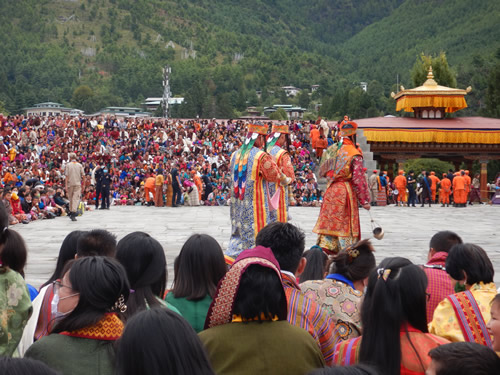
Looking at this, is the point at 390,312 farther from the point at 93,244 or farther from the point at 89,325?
the point at 93,244

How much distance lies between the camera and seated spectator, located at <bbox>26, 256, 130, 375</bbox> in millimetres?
2523

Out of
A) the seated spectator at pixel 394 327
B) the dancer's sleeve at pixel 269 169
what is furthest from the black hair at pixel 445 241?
the dancer's sleeve at pixel 269 169

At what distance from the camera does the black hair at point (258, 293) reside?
8.93 ft

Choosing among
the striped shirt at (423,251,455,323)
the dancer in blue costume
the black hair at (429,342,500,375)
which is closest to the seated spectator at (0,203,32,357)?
the black hair at (429,342,500,375)

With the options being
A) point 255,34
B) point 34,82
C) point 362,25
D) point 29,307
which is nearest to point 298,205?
point 29,307

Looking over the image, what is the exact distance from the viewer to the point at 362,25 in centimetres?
16150

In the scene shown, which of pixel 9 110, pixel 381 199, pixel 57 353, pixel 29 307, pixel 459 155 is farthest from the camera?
pixel 9 110

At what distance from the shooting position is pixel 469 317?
350 cm

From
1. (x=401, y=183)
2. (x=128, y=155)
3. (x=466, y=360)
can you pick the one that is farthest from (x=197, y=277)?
(x=128, y=155)

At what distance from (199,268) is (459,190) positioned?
18911mm

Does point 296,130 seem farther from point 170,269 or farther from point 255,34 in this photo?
point 255,34

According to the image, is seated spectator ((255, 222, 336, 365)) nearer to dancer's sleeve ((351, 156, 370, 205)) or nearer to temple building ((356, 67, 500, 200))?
dancer's sleeve ((351, 156, 370, 205))

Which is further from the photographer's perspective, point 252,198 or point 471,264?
point 252,198

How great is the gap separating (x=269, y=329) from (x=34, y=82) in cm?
12363
